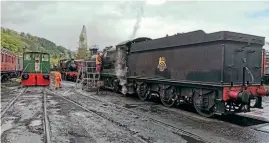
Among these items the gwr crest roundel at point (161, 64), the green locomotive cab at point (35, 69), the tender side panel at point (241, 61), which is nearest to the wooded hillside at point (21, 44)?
the green locomotive cab at point (35, 69)

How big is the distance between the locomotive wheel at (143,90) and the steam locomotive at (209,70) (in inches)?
29.3

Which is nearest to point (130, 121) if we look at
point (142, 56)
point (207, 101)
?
point (207, 101)

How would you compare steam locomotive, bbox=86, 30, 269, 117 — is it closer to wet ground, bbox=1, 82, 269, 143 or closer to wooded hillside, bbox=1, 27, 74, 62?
wet ground, bbox=1, 82, 269, 143

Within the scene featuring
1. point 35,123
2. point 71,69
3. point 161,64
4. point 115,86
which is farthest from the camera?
point 71,69

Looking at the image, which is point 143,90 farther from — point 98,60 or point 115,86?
point 98,60

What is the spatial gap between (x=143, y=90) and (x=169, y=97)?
2456 mm

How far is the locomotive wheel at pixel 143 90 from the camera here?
13.1 meters

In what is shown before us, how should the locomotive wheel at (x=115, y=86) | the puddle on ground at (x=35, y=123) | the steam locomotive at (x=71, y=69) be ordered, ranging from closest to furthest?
the puddle on ground at (x=35, y=123)
the locomotive wheel at (x=115, y=86)
the steam locomotive at (x=71, y=69)

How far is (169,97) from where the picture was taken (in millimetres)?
11156

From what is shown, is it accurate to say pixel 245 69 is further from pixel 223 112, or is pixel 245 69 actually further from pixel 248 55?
pixel 223 112

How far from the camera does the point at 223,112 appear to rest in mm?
8398

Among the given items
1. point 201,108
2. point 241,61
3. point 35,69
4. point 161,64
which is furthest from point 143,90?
point 35,69

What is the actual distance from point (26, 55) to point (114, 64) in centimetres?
874

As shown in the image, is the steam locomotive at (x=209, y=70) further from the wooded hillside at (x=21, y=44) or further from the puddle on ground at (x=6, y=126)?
the wooded hillside at (x=21, y=44)
